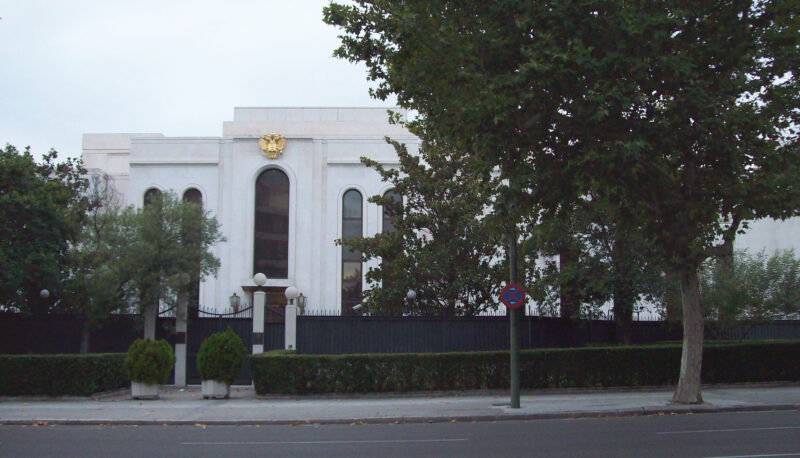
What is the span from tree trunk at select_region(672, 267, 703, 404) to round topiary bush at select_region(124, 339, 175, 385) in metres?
12.4

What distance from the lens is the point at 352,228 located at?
142ft

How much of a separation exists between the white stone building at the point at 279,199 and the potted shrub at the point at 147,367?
22.0 metres

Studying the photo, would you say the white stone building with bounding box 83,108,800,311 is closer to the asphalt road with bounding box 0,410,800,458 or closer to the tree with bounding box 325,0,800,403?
the tree with bounding box 325,0,800,403

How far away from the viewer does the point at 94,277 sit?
22.4 meters

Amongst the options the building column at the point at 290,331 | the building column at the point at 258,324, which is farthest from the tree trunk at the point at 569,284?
the building column at the point at 258,324

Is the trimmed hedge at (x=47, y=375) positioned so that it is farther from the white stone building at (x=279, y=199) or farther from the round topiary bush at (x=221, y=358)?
the white stone building at (x=279, y=199)

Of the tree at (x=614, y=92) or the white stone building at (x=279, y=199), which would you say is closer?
the tree at (x=614, y=92)

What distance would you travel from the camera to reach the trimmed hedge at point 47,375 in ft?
62.4

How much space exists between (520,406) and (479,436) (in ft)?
15.4

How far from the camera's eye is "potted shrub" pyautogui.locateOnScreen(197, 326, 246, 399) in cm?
1908

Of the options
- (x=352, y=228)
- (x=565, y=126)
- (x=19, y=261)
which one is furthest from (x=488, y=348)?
(x=352, y=228)

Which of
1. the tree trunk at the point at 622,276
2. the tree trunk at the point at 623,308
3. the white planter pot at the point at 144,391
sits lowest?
the white planter pot at the point at 144,391

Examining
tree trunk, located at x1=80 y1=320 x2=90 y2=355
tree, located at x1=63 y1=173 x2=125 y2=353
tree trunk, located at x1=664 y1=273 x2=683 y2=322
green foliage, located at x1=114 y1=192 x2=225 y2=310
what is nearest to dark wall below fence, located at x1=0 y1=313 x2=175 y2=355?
tree trunk, located at x1=80 y1=320 x2=90 y2=355

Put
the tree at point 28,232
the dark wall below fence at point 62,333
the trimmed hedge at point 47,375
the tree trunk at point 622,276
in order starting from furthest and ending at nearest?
1. the dark wall below fence at point 62,333
2. the tree trunk at point 622,276
3. the tree at point 28,232
4. the trimmed hedge at point 47,375
